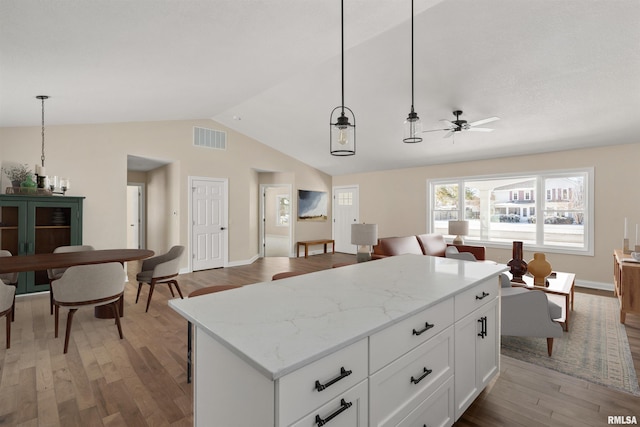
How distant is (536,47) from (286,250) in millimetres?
7557

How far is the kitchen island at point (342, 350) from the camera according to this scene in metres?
0.92

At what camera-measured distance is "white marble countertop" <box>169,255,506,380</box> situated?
0.95 metres

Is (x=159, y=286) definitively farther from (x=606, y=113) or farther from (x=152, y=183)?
(x=606, y=113)

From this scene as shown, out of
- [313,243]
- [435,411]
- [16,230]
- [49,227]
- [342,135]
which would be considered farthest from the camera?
[313,243]

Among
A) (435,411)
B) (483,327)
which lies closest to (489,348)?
(483,327)

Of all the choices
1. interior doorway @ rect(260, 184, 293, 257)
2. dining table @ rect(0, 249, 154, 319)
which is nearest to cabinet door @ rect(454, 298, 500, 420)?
dining table @ rect(0, 249, 154, 319)

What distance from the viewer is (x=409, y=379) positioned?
1.32 m

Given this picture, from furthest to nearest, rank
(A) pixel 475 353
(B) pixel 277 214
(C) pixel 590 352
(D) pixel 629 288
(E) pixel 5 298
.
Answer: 1. (B) pixel 277 214
2. (D) pixel 629 288
3. (C) pixel 590 352
4. (E) pixel 5 298
5. (A) pixel 475 353

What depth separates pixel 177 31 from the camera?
2492 mm

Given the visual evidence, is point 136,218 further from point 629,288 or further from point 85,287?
point 629,288

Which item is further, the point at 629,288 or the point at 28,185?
the point at 28,185

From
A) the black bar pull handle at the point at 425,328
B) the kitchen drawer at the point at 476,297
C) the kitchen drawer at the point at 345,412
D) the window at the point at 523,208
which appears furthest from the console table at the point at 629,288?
the kitchen drawer at the point at 345,412

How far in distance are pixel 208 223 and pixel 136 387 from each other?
4.55 meters

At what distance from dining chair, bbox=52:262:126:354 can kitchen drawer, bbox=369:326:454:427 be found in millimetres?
2814
